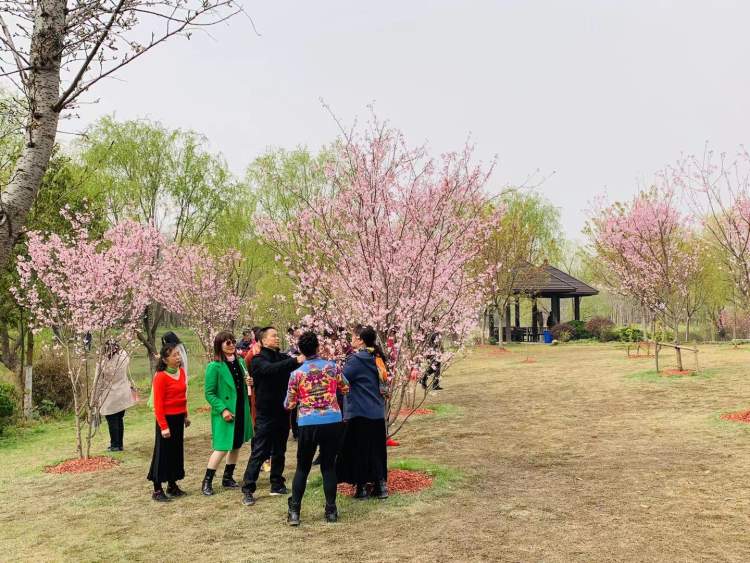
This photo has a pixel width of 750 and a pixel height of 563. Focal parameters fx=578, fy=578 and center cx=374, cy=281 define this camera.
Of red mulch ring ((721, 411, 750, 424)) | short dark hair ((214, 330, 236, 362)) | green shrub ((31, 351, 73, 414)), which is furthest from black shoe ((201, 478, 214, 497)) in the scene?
green shrub ((31, 351, 73, 414))

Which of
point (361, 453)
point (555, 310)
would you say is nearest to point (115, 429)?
point (361, 453)

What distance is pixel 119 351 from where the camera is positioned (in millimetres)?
9023

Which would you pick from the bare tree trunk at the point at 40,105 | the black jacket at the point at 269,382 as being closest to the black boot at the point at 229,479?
the black jacket at the point at 269,382

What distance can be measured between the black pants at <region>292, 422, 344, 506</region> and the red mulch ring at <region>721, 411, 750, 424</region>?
708 centimetres

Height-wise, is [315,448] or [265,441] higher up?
[315,448]

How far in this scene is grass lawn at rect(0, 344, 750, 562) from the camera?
462 cm

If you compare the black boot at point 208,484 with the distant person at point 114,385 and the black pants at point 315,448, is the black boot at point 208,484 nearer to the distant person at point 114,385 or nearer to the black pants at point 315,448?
the black pants at point 315,448

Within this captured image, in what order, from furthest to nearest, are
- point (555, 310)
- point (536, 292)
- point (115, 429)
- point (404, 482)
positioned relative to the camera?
point (555, 310) → point (536, 292) → point (115, 429) → point (404, 482)

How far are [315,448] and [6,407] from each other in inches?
401

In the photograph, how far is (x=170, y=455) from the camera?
6180mm

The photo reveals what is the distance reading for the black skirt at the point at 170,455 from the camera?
6.12m

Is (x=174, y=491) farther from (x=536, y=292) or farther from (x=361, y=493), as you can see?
(x=536, y=292)

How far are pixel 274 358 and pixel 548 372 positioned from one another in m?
12.9

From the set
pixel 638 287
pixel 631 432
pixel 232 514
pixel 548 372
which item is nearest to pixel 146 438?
pixel 232 514
